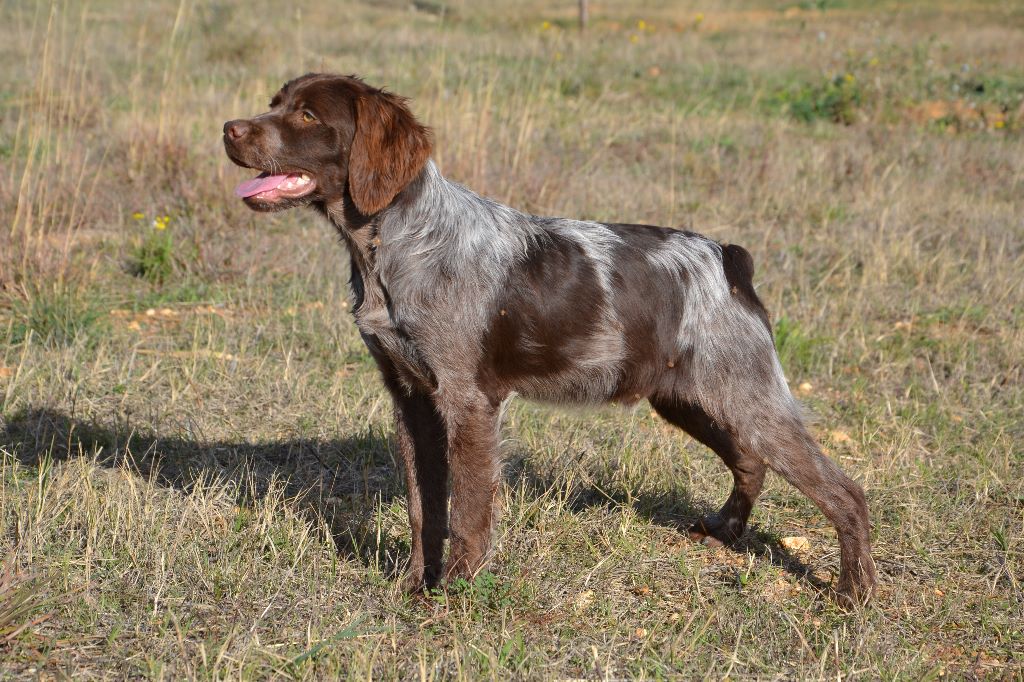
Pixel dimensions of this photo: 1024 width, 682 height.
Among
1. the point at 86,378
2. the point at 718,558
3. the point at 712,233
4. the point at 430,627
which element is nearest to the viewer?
the point at 430,627

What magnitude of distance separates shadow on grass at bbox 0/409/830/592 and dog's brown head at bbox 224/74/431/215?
1254 mm

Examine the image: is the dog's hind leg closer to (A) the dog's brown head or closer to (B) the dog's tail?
(B) the dog's tail

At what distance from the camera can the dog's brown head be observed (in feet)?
11.5

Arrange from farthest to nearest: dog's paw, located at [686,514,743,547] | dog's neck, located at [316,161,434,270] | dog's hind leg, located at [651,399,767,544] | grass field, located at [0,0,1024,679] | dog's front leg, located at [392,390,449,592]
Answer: dog's paw, located at [686,514,743,547] < dog's hind leg, located at [651,399,767,544] < dog's front leg, located at [392,390,449,592] < dog's neck, located at [316,161,434,270] < grass field, located at [0,0,1024,679]

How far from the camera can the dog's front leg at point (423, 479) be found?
151 inches

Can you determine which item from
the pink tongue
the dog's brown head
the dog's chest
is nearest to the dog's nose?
the dog's brown head

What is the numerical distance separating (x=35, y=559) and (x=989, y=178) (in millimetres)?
9052

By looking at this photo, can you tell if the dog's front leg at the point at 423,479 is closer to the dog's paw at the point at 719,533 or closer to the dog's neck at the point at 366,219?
the dog's neck at the point at 366,219

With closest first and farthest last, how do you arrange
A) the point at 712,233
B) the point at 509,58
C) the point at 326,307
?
the point at 326,307
the point at 712,233
the point at 509,58

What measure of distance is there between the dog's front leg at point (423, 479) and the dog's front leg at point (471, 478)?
0.24 m

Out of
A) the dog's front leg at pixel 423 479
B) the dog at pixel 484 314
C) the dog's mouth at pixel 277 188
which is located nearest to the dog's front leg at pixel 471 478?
the dog at pixel 484 314

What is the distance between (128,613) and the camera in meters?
3.42

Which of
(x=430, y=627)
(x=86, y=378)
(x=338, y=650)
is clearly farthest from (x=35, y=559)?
(x=86, y=378)

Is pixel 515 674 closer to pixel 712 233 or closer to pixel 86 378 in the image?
pixel 86 378
